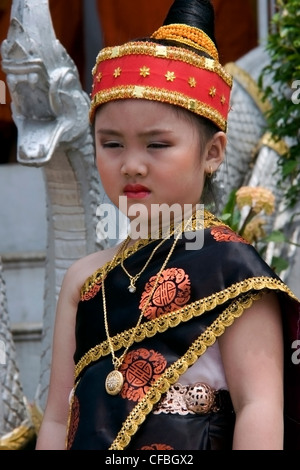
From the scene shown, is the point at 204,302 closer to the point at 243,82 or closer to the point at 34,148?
the point at 34,148

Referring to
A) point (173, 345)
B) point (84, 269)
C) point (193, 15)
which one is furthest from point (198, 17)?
point (173, 345)

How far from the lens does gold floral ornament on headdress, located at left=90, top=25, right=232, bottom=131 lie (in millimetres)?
2047

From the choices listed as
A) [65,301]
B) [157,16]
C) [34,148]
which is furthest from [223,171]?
[157,16]

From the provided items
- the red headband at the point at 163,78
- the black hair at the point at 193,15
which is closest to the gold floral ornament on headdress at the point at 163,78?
the red headband at the point at 163,78

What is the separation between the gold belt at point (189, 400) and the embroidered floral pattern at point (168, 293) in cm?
14

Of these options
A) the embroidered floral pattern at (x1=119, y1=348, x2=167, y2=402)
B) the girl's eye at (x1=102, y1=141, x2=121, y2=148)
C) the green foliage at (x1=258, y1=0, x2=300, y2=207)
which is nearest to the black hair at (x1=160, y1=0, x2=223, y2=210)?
the girl's eye at (x1=102, y1=141, x2=121, y2=148)

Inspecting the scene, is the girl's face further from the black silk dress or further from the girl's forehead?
the black silk dress

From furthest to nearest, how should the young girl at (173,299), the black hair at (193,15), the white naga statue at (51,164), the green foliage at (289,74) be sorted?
the green foliage at (289,74)
the white naga statue at (51,164)
the black hair at (193,15)
the young girl at (173,299)

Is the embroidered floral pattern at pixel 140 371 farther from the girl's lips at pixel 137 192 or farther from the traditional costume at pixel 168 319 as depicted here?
the girl's lips at pixel 137 192

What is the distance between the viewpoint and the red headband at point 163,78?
6.72 ft

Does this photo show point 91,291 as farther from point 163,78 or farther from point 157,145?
point 163,78

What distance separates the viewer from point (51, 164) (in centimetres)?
347

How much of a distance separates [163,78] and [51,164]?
1.46m

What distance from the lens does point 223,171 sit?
377 cm
